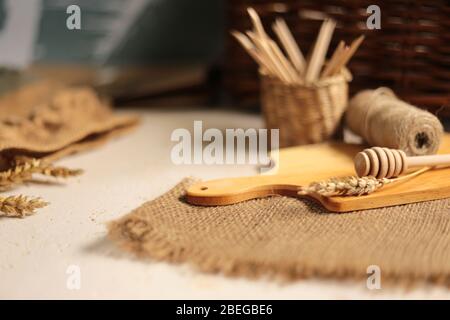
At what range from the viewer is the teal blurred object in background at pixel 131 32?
120 cm

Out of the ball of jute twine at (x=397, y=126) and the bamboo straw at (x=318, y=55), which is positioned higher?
the bamboo straw at (x=318, y=55)

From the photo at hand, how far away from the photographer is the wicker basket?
89 cm

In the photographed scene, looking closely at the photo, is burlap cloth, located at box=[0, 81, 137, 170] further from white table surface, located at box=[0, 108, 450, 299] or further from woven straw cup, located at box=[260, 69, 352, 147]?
woven straw cup, located at box=[260, 69, 352, 147]

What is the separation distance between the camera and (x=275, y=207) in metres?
0.69

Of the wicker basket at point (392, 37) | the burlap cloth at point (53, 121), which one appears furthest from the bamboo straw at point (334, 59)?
the burlap cloth at point (53, 121)

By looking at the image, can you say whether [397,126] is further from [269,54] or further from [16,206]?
[16,206]

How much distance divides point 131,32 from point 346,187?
0.71 m

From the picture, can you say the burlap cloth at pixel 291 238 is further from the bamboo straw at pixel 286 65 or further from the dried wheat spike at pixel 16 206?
the bamboo straw at pixel 286 65

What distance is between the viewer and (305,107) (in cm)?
86

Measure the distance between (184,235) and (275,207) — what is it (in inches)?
4.8

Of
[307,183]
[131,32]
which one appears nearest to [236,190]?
[307,183]

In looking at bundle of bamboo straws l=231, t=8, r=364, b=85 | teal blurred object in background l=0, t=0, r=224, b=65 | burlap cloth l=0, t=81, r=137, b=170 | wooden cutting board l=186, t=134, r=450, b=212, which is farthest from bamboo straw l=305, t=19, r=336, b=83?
teal blurred object in background l=0, t=0, r=224, b=65

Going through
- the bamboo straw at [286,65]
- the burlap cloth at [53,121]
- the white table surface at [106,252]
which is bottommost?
the white table surface at [106,252]
